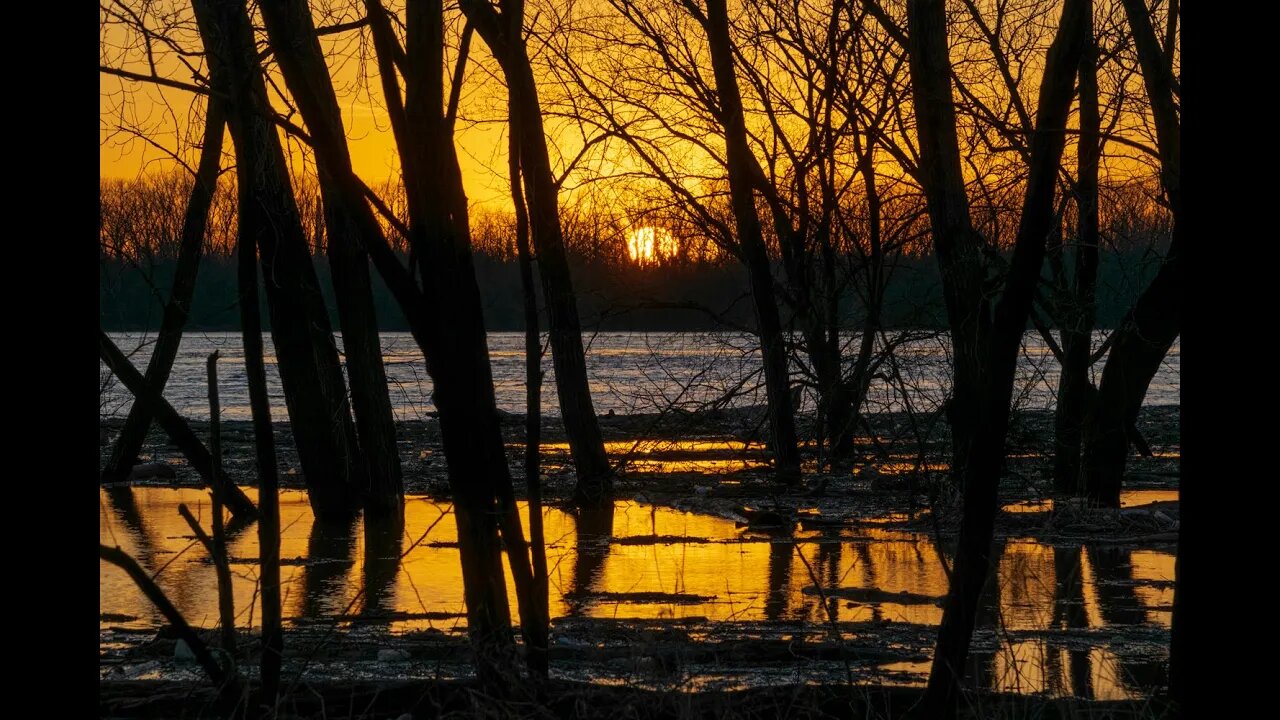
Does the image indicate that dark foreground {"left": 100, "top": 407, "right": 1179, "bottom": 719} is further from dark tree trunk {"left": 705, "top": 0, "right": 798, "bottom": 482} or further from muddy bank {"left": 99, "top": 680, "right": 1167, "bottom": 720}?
dark tree trunk {"left": 705, "top": 0, "right": 798, "bottom": 482}

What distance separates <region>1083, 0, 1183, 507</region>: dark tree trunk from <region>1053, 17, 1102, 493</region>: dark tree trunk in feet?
1.07

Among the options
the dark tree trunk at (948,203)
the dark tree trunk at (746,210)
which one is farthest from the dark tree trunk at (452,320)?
the dark tree trunk at (746,210)

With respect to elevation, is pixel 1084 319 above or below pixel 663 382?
above

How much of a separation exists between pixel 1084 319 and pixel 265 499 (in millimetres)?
8785

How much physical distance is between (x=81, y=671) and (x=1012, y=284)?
3.32m

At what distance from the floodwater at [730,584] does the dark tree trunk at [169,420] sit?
0.53 m

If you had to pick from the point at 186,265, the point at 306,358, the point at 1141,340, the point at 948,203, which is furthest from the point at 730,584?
the point at 186,265

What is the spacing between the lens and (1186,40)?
3467 mm

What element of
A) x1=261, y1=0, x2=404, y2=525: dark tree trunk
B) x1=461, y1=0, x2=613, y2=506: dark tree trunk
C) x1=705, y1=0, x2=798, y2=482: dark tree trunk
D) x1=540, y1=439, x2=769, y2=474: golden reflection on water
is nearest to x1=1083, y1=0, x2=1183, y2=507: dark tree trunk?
x1=705, y1=0, x2=798, y2=482: dark tree trunk

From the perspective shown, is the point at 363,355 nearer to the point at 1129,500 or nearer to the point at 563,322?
the point at 563,322

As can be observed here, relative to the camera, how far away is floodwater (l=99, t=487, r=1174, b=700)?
6809 mm

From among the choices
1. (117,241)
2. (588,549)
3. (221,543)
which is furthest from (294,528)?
(221,543)

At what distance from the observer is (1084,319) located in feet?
38.3

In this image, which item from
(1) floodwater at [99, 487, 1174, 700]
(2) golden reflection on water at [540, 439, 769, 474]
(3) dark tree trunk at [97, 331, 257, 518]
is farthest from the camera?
(2) golden reflection on water at [540, 439, 769, 474]
